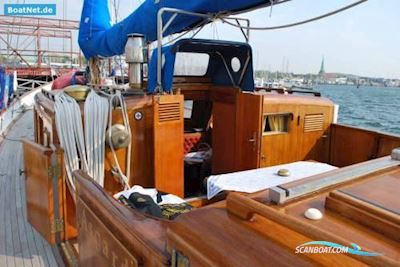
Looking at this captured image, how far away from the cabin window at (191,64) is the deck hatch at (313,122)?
51.8 inches

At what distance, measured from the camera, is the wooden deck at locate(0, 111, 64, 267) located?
2480 mm

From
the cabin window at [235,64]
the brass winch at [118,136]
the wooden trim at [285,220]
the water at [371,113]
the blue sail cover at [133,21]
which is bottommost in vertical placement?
the water at [371,113]

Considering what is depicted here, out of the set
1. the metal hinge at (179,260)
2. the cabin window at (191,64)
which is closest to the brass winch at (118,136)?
the cabin window at (191,64)

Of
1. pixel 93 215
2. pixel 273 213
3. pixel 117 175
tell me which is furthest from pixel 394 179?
pixel 117 175

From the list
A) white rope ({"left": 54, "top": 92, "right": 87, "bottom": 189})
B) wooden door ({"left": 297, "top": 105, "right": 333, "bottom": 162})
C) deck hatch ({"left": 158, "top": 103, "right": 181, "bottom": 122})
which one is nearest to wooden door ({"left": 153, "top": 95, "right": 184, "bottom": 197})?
deck hatch ({"left": 158, "top": 103, "right": 181, "bottom": 122})

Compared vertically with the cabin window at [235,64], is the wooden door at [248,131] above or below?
below

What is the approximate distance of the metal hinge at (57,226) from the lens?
2.46m

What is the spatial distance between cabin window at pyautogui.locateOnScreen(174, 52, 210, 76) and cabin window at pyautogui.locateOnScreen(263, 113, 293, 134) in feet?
3.54

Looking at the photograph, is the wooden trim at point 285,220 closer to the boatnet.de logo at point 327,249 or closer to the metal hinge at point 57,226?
the boatnet.de logo at point 327,249

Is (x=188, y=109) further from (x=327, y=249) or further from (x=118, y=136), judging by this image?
(x=327, y=249)

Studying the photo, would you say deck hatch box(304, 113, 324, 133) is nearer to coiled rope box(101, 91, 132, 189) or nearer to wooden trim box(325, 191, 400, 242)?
coiled rope box(101, 91, 132, 189)

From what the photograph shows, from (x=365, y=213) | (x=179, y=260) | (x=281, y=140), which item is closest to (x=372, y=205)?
(x=365, y=213)

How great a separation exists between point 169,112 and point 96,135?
64 cm

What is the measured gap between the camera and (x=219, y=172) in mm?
3555
